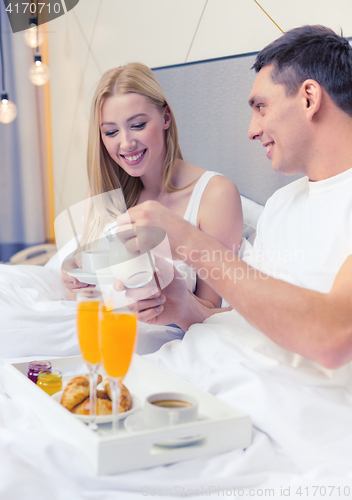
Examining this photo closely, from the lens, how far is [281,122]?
3.60ft

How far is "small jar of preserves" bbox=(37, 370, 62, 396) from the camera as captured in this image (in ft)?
2.76

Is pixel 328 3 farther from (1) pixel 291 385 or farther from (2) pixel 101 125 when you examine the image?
(1) pixel 291 385

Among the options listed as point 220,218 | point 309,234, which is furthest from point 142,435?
point 220,218

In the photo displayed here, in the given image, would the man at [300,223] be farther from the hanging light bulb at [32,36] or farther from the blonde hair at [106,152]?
the hanging light bulb at [32,36]

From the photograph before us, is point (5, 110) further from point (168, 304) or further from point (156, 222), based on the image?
point (156, 222)

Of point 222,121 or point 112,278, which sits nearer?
point 112,278

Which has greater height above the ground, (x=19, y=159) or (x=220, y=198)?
(x=220, y=198)

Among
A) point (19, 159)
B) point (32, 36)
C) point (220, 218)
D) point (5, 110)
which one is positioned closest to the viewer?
point (220, 218)

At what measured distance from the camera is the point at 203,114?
1.96 m

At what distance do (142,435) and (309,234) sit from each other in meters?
0.62

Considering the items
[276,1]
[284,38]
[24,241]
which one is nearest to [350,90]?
[284,38]

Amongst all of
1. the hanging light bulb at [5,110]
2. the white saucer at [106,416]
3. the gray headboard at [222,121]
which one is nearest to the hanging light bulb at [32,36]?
the hanging light bulb at [5,110]

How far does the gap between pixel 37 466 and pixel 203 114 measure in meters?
1.59

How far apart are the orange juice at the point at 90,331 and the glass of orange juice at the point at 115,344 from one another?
0.14 feet
